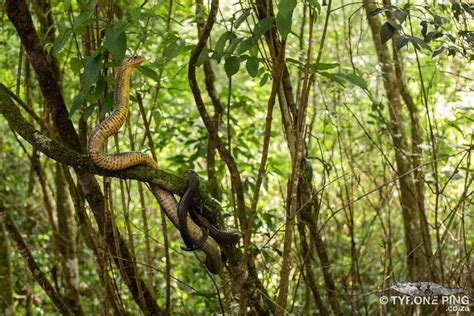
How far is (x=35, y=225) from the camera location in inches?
253

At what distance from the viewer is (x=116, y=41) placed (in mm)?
1886

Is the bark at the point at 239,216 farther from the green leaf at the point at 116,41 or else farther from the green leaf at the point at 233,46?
the green leaf at the point at 116,41

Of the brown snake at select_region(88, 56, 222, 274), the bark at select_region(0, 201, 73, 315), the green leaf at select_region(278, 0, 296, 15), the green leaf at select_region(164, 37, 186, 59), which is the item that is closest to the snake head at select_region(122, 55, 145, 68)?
the brown snake at select_region(88, 56, 222, 274)

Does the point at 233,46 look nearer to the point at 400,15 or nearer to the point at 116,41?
the point at 116,41

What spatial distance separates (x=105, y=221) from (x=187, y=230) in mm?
630

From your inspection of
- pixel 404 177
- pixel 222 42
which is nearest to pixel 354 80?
pixel 222 42

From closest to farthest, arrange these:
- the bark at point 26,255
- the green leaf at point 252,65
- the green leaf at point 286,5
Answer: the green leaf at point 286,5
the green leaf at point 252,65
the bark at point 26,255

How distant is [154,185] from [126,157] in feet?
0.49

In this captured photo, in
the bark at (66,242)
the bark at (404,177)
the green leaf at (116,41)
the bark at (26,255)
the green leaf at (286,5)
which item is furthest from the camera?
the bark at (66,242)

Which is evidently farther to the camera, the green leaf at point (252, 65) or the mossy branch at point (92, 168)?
the green leaf at point (252, 65)

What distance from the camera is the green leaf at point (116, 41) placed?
73.7 inches

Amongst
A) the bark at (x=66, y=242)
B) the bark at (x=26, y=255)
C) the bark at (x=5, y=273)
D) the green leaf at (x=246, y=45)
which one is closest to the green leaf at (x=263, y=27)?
the green leaf at (x=246, y=45)

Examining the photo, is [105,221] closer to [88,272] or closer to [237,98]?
[237,98]

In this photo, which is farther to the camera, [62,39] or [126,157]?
[62,39]
